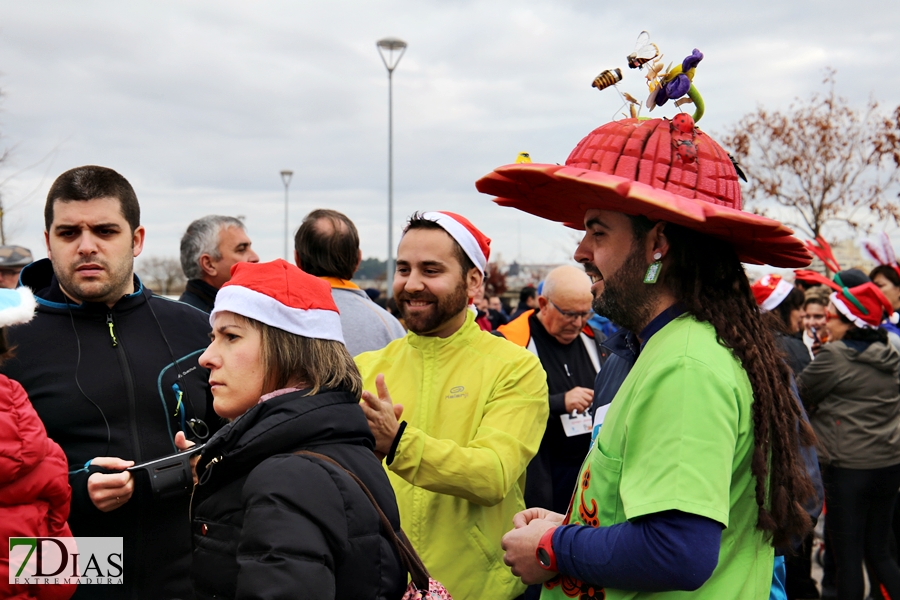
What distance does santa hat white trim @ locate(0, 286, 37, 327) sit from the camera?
2.38 metres

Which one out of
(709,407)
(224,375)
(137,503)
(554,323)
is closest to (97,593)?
(137,503)

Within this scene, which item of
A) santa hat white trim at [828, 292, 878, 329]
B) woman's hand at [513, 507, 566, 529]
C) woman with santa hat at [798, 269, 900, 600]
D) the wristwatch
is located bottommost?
woman with santa hat at [798, 269, 900, 600]

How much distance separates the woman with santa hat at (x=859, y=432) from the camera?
502 centimetres

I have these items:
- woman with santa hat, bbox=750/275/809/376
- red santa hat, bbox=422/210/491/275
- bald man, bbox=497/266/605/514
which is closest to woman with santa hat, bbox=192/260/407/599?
red santa hat, bbox=422/210/491/275

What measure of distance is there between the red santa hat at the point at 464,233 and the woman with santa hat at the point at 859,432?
3.11m

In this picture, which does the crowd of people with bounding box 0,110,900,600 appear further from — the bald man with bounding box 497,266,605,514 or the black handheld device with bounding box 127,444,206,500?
the bald man with bounding box 497,266,605,514

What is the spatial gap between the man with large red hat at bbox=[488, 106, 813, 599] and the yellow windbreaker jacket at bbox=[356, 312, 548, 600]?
607 mm

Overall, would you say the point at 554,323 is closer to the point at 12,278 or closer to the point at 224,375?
the point at 224,375

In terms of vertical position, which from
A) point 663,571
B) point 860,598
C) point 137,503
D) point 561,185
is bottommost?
point 860,598

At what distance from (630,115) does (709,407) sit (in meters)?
0.96

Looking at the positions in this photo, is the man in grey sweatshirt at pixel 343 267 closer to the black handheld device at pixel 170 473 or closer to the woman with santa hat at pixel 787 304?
the black handheld device at pixel 170 473

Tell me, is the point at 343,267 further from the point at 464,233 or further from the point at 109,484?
the point at 109,484

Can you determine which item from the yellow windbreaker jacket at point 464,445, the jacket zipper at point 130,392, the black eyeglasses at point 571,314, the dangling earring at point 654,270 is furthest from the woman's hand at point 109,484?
the black eyeglasses at point 571,314

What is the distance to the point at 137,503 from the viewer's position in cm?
260
